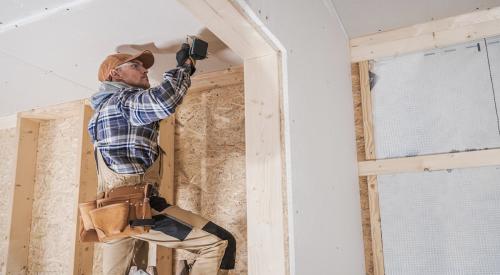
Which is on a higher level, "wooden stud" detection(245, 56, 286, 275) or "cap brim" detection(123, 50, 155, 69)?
"cap brim" detection(123, 50, 155, 69)

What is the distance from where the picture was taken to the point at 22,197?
3.05 meters

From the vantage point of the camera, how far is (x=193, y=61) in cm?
168

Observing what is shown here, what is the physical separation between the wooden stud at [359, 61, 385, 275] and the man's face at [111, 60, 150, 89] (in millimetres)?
1293

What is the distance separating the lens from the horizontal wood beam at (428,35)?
2.08 m

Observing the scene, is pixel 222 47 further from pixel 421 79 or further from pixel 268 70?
pixel 421 79

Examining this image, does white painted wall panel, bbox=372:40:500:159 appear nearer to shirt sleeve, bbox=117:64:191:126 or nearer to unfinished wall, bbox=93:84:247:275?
unfinished wall, bbox=93:84:247:275

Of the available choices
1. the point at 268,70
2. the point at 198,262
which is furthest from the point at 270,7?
the point at 198,262

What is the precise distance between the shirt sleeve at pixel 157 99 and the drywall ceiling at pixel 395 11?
0.99 m

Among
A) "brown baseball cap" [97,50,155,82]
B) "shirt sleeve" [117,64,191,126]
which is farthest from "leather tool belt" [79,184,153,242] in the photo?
"brown baseball cap" [97,50,155,82]

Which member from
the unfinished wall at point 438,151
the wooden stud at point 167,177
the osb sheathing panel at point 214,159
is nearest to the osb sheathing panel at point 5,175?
the wooden stud at point 167,177

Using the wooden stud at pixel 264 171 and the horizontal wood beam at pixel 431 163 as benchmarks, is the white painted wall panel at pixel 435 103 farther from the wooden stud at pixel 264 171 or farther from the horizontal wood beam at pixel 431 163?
the wooden stud at pixel 264 171

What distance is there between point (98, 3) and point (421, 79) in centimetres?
174

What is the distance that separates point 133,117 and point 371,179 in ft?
4.51

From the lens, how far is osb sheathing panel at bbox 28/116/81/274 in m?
2.94
